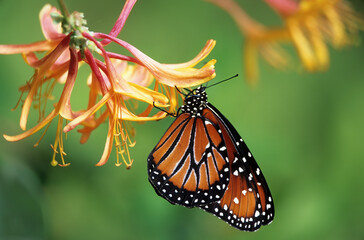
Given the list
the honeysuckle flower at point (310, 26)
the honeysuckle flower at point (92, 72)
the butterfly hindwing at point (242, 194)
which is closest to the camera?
the honeysuckle flower at point (92, 72)

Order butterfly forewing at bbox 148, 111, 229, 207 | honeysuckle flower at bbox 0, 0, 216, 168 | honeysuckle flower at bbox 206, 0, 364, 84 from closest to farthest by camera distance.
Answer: honeysuckle flower at bbox 0, 0, 216, 168, butterfly forewing at bbox 148, 111, 229, 207, honeysuckle flower at bbox 206, 0, 364, 84

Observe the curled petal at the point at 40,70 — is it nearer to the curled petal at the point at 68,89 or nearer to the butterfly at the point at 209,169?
the curled petal at the point at 68,89

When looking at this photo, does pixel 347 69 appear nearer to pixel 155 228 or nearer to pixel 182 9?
pixel 182 9

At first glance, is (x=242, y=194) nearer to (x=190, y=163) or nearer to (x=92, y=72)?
(x=190, y=163)

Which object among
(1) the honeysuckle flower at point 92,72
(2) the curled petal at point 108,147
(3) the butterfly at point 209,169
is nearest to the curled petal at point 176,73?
(1) the honeysuckle flower at point 92,72

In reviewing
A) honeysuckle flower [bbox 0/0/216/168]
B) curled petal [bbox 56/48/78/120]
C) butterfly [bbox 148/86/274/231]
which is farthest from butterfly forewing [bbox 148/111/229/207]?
curled petal [bbox 56/48/78/120]

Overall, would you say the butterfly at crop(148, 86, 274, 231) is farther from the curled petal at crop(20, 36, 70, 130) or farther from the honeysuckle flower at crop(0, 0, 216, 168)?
the curled petal at crop(20, 36, 70, 130)
